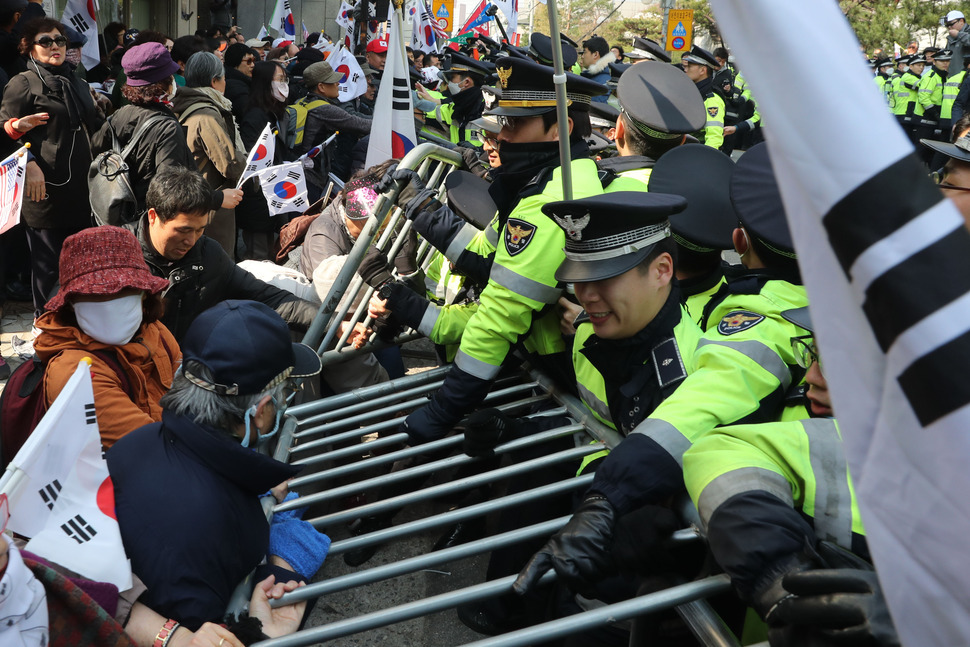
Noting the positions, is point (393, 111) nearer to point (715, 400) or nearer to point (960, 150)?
point (960, 150)

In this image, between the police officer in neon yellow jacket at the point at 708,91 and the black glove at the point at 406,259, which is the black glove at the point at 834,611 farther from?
the police officer in neon yellow jacket at the point at 708,91

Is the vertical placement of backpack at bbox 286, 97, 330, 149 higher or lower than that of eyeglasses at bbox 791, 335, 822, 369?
lower

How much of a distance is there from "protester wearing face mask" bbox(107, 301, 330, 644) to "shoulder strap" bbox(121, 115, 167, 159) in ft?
10.3

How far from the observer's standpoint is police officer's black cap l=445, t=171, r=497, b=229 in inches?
138

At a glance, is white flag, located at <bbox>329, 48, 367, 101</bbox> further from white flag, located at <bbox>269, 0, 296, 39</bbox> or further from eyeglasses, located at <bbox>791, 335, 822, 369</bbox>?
eyeglasses, located at <bbox>791, 335, 822, 369</bbox>

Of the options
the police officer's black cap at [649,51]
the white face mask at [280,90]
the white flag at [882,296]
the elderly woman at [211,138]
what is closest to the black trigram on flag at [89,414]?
the white flag at [882,296]

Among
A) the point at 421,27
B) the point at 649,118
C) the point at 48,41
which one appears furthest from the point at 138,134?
the point at 421,27

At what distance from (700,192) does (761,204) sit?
1.86 feet

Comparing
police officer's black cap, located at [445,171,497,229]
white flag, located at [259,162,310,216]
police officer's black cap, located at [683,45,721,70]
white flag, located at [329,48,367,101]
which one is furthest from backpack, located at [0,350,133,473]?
police officer's black cap, located at [683,45,721,70]

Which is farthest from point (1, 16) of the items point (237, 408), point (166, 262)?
point (237, 408)

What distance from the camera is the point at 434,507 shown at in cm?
Result: 413

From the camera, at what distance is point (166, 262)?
3.49m

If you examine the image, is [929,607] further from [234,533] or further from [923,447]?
[234,533]

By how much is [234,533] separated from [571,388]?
1.33 metres
